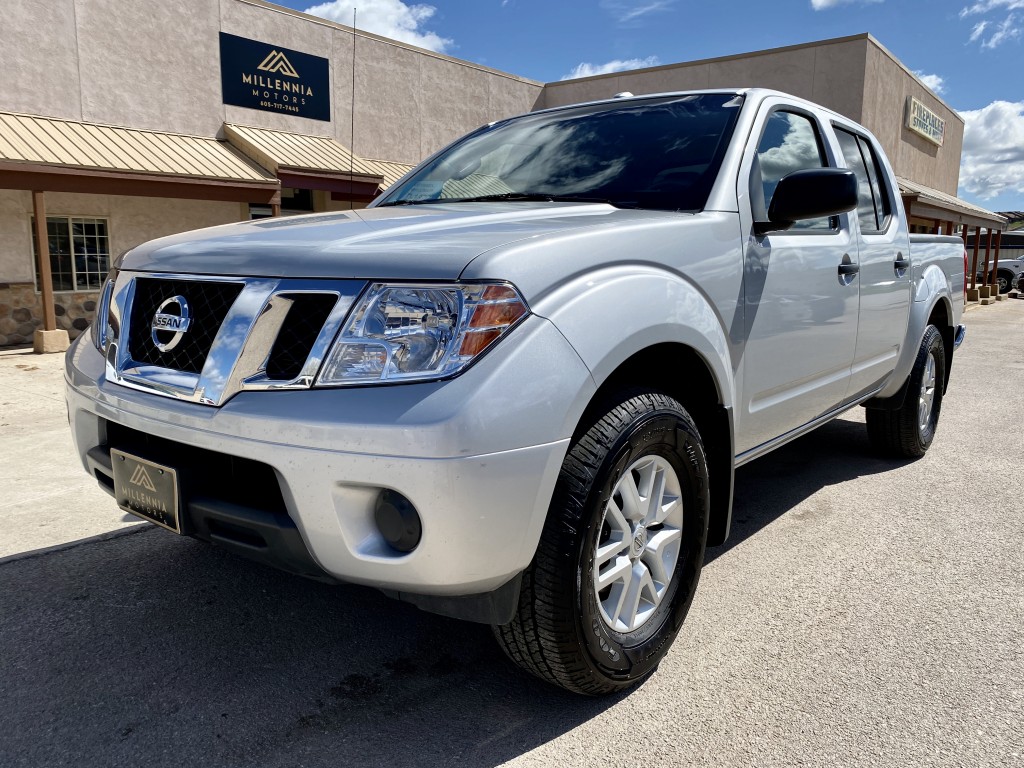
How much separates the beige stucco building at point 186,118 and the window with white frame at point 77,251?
2 cm

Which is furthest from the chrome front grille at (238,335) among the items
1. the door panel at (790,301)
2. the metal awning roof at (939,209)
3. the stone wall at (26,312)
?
the metal awning roof at (939,209)

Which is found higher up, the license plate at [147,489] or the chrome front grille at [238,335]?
the chrome front grille at [238,335]

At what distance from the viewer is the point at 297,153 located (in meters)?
14.9

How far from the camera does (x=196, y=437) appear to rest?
2070 mm

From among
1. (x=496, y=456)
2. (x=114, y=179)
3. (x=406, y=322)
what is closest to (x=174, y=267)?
(x=406, y=322)

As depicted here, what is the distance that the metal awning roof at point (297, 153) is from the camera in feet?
46.5

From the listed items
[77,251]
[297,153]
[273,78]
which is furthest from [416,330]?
[273,78]

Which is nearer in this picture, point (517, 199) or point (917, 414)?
point (517, 199)

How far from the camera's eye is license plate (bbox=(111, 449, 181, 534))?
7.12 feet

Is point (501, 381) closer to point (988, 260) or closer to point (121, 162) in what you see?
point (121, 162)

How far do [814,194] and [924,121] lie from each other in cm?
2617

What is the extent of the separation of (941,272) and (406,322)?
4.21m

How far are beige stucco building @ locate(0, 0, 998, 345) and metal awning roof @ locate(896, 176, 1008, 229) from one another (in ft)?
0.56

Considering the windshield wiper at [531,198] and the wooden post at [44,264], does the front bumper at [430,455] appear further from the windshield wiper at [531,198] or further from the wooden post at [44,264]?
the wooden post at [44,264]
